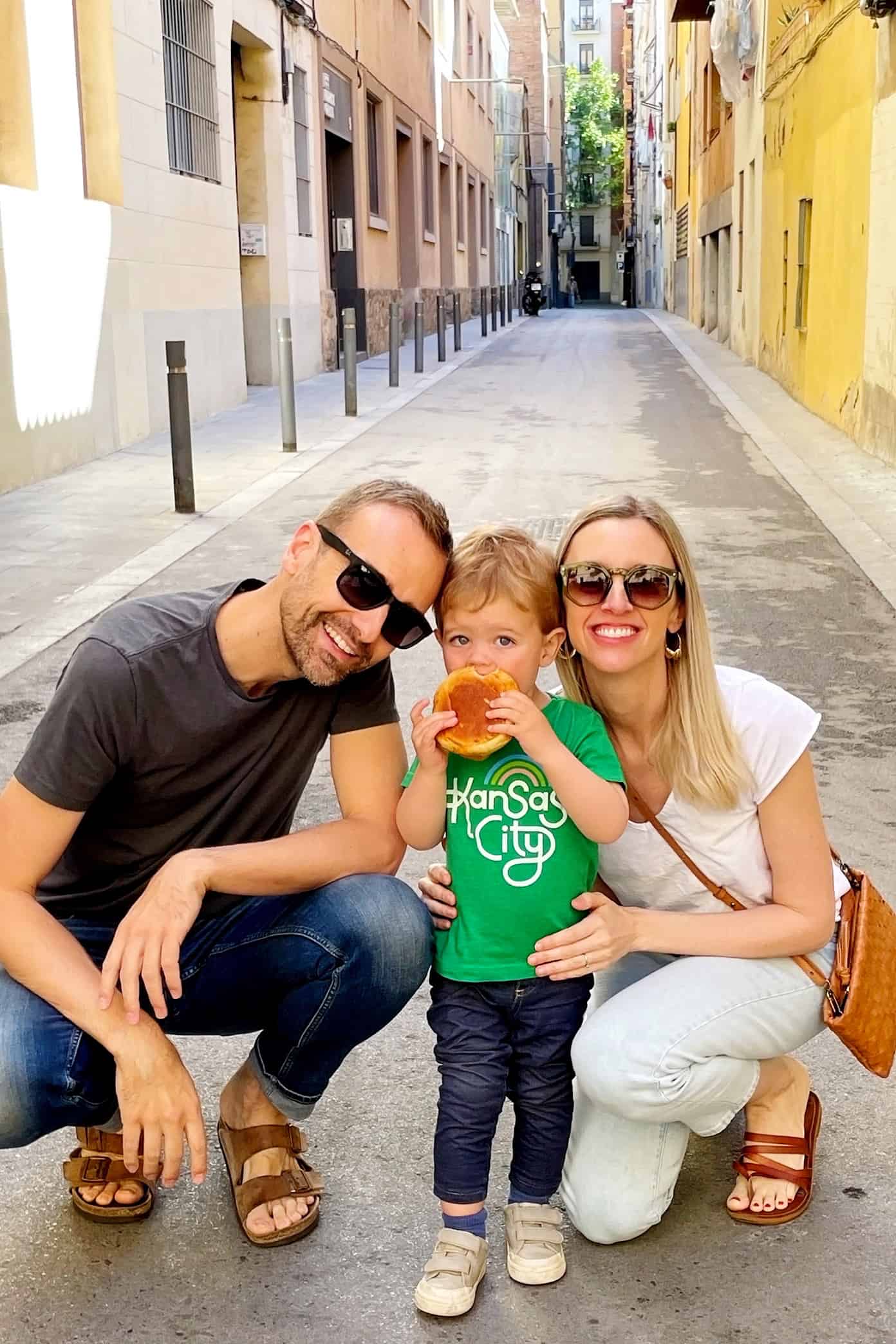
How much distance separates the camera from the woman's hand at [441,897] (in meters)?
2.45

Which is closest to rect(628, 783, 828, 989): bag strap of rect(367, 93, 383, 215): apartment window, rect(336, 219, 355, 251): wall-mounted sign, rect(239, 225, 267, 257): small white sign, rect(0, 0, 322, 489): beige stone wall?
rect(0, 0, 322, 489): beige stone wall

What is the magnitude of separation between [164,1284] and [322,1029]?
0.46 m

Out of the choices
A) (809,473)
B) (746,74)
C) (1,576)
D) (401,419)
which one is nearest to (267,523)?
(1,576)

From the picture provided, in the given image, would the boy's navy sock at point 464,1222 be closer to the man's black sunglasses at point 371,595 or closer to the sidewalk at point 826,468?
the man's black sunglasses at point 371,595

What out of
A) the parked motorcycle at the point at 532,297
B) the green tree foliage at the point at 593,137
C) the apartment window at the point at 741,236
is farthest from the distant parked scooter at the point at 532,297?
the green tree foliage at the point at 593,137

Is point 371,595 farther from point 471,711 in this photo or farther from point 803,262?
point 803,262

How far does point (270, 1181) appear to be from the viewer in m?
2.51

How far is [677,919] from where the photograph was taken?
2.48m

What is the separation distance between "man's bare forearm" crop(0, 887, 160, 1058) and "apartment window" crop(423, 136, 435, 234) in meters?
30.4

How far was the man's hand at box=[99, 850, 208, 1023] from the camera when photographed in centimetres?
229

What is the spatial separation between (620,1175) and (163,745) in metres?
1.02

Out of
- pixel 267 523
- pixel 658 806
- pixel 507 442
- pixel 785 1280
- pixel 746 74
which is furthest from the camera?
pixel 746 74

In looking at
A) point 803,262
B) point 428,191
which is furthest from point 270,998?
point 428,191

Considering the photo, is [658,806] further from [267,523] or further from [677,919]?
[267,523]
